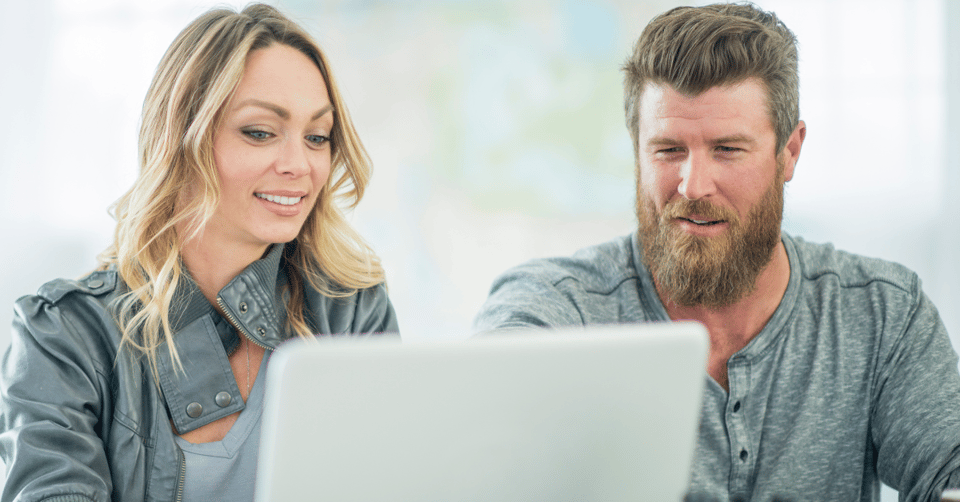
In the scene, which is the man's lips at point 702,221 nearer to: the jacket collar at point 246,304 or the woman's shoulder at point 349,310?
the woman's shoulder at point 349,310

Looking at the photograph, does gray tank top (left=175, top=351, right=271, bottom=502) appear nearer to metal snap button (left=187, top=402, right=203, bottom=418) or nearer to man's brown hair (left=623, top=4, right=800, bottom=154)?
metal snap button (left=187, top=402, right=203, bottom=418)

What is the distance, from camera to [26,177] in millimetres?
3207

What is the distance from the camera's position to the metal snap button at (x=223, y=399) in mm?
1340

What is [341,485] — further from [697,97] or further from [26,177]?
[26,177]

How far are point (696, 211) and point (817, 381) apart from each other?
0.38m

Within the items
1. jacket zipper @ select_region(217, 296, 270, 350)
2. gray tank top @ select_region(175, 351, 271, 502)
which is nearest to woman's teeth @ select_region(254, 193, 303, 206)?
jacket zipper @ select_region(217, 296, 270, 350)

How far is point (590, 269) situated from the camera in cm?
153

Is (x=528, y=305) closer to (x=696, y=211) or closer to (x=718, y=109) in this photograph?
(x=696, y=211)

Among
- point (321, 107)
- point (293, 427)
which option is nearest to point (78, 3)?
point (321, 107)

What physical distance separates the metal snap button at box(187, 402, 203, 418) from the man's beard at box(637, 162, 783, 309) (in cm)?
88

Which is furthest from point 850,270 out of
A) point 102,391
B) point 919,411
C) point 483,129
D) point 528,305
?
point 483,129

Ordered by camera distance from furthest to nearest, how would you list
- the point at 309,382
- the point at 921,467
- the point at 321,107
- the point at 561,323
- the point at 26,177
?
the point at 26,177 → the point at 321,107 → the point at 561,323 → the point at 921,467 → the point at 309,382

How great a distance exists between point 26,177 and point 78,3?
802 mm

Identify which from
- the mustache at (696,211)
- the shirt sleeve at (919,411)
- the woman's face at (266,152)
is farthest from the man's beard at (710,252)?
the woman's face at (266,152)
